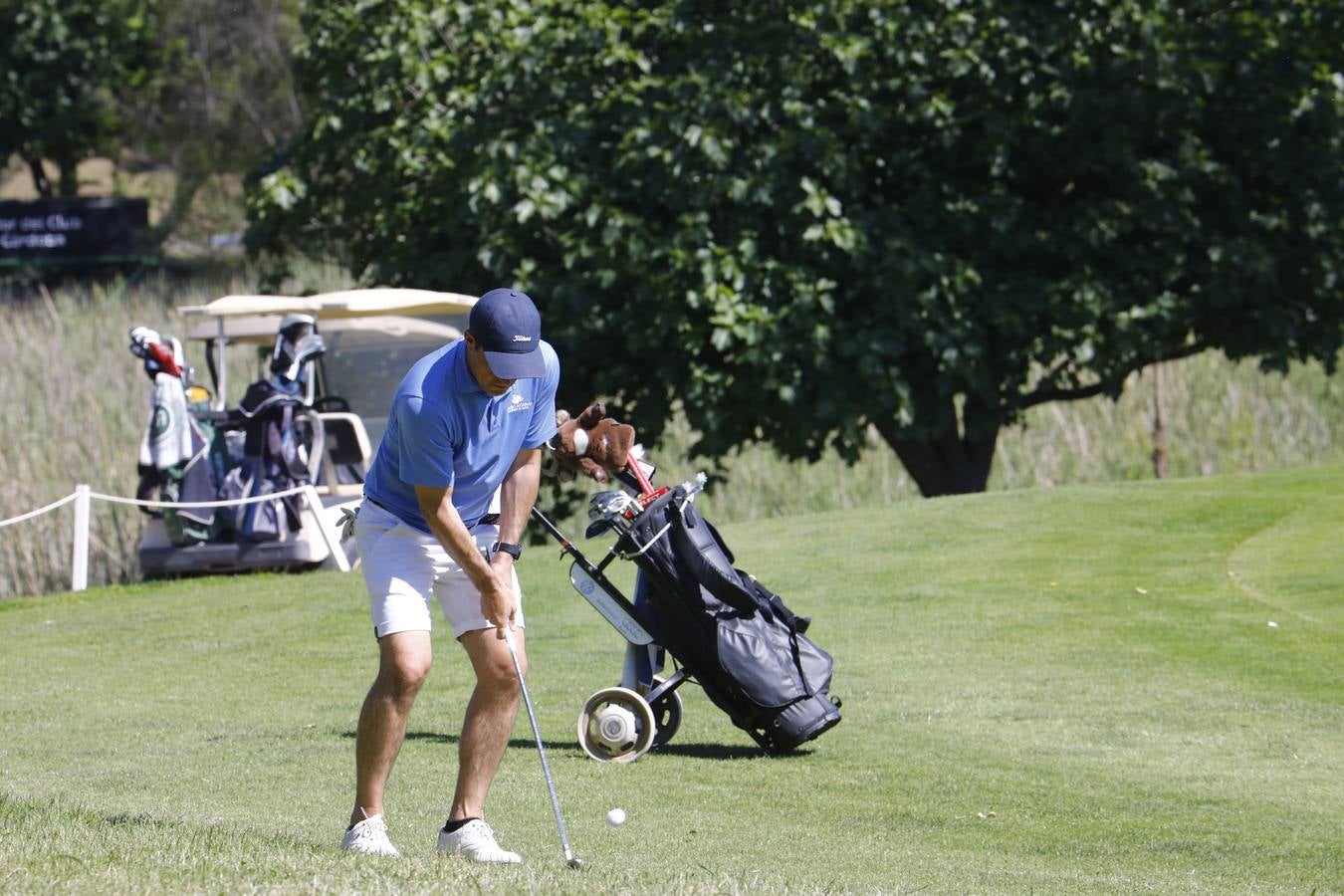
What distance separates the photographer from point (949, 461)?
18047 mm

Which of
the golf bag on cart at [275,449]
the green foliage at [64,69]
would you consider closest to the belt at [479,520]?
the golf bag on cart at [275,449]

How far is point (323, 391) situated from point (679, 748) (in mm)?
9745

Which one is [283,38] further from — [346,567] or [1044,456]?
[346,567]

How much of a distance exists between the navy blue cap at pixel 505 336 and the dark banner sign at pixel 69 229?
102 ft

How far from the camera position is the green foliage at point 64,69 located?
3797 cm

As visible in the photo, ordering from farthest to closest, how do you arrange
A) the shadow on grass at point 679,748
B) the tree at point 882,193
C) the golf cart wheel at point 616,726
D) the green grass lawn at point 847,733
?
the tree at point 882,193
the shadow on grass at point 679,748
the golf cart wheel at point 616,726
the green grass lawn at point 847,733

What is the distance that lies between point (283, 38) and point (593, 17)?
23.5 metres

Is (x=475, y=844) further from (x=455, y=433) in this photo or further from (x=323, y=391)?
(x=323, y=391)

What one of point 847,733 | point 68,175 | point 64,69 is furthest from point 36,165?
point 847,733

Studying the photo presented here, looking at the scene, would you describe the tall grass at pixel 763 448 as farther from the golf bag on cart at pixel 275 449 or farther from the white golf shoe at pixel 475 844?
the white golf shoe at pixel 475 844

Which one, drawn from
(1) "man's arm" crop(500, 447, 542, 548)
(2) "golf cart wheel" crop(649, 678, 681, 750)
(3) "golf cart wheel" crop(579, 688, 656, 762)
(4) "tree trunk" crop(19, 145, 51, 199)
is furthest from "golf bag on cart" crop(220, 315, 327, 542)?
(4) "tree trunk" crop(19, 145, 51, 199)

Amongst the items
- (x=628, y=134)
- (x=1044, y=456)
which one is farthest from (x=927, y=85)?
(x=1044, y=456)

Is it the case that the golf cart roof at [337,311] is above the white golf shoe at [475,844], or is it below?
above

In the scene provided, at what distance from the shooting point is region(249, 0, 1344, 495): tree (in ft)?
50.4
